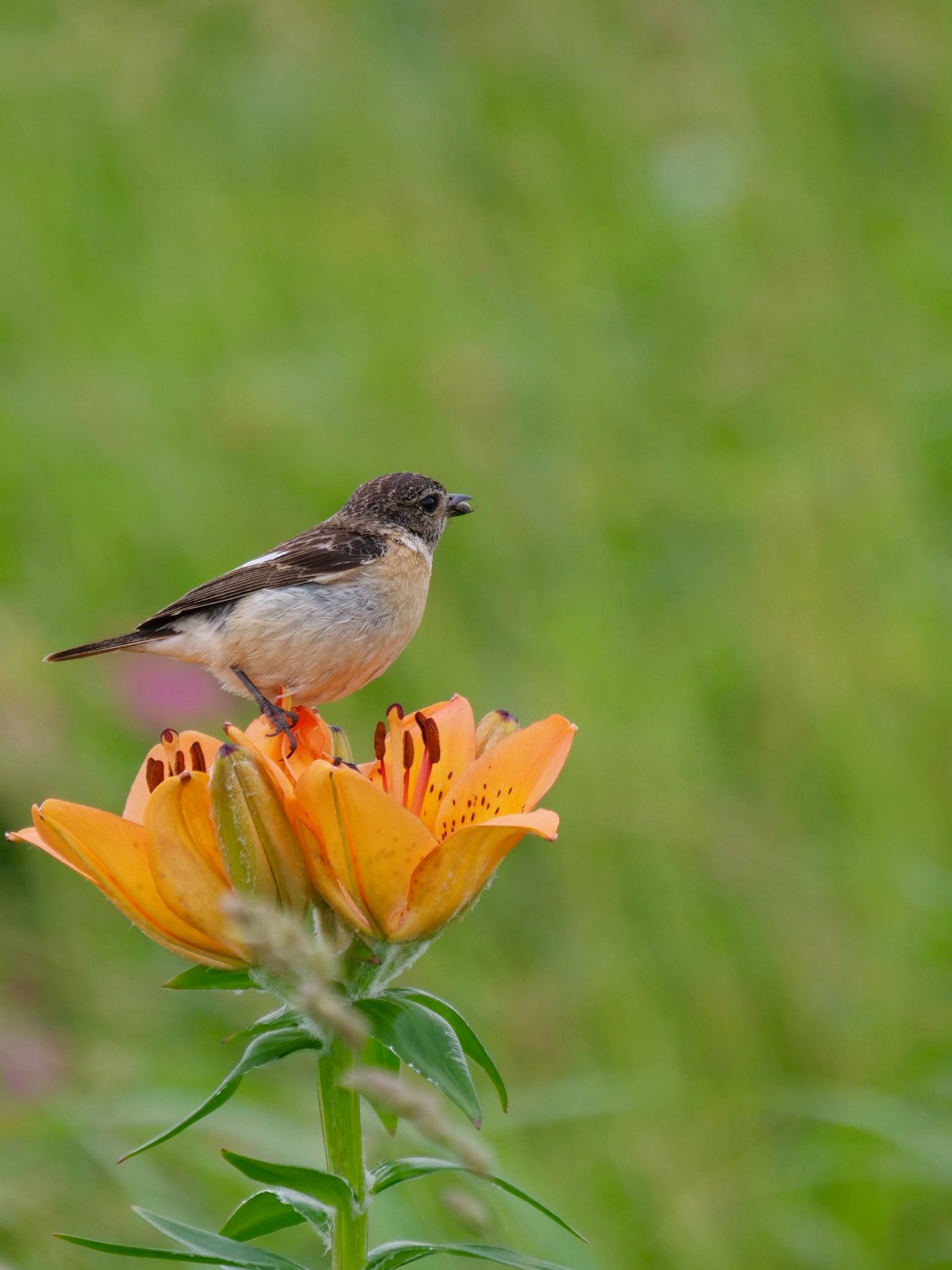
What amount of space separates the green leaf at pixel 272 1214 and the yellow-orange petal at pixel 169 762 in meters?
0.50

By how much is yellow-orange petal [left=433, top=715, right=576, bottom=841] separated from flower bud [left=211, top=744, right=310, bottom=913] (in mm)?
277

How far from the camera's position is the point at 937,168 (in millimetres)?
8758

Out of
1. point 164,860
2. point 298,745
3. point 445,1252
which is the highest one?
point 298,745

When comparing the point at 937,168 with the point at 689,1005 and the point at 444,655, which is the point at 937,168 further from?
the point at 689,1005

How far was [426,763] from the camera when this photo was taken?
7.04 feet

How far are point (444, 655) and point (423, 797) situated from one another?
3584 mm

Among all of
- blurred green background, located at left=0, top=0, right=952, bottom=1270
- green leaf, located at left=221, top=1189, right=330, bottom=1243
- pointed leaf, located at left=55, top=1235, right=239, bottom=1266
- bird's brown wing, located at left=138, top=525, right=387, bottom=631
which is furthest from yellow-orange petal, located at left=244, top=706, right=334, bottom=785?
blurred green background, located at left=0, top=0, right=952, bottom=1270

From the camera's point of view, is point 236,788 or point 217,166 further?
point 217,166

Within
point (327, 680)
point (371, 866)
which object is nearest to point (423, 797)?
point (371, 866)

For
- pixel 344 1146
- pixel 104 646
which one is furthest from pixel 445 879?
pixel 104 646

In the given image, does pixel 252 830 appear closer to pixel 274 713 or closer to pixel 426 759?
pixel 426 759

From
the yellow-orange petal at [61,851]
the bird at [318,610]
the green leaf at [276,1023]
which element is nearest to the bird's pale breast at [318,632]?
the bird at [318,610]

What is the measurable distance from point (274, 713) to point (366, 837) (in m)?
1.31

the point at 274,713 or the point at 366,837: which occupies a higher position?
the point at 274,713
